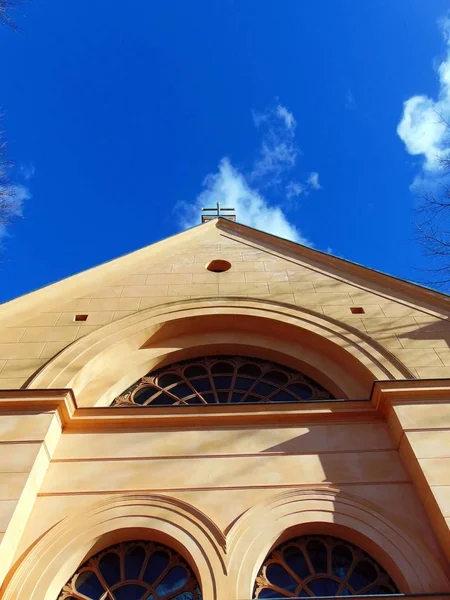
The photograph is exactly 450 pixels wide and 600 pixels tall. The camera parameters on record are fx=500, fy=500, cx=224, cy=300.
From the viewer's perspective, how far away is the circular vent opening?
32.9ft

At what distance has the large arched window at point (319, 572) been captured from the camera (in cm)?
502

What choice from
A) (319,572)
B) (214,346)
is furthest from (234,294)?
(319,572)

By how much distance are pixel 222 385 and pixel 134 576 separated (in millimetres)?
3317

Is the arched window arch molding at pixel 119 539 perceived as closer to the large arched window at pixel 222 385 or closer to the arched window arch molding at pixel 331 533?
the arched window arch molding at pixel 331 533

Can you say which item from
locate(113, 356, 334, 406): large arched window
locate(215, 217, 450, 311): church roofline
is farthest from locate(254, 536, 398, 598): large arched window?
locate(215, 217, 450, 311): church roofline

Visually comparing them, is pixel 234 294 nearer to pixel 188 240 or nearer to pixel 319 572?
pixel 188 240

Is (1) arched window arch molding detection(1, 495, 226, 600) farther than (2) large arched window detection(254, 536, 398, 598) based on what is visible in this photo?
No

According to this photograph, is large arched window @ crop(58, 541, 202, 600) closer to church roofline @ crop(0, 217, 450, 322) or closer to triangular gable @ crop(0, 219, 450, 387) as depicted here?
triangular gable @ crop(0, 219, 450, 387)

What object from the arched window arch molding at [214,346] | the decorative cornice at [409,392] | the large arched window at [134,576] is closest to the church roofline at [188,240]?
the arched window arch molding at [214,346]

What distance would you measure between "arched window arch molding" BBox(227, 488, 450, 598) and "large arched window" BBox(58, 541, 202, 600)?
57cm

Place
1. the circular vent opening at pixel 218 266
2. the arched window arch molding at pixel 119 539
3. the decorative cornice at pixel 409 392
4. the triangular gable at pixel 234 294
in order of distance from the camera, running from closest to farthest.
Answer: the arched window arch molding at pixel 119 539 → the decorative cornice at pixel 409 392 → the triangular gable at pixel 234 294 → the circular vent opening at pixel 218 266

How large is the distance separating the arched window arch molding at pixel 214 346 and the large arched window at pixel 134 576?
237cm

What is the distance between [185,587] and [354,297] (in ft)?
17.8

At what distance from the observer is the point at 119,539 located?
5414 mm
